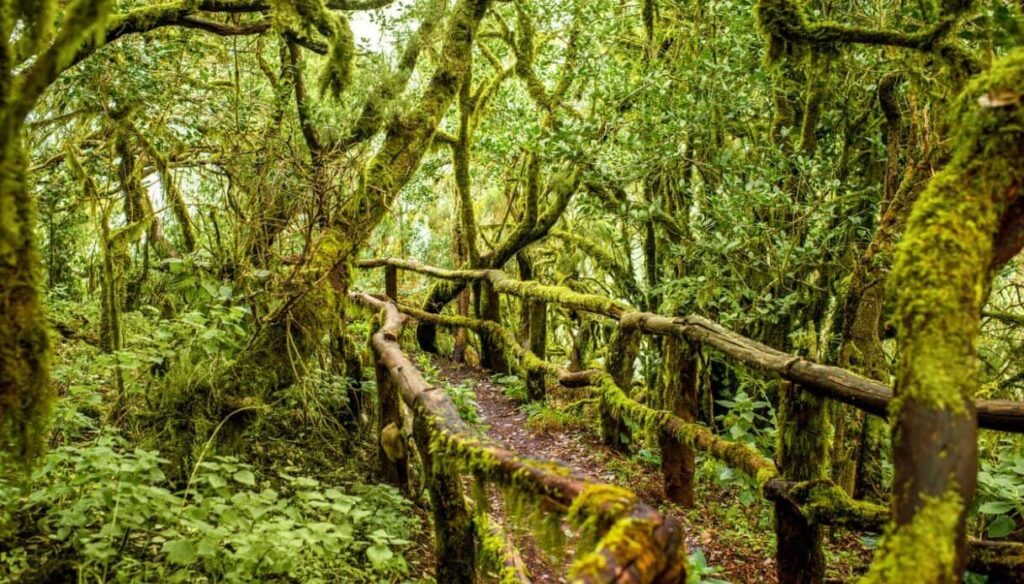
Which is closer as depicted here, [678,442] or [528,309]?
[678,442]

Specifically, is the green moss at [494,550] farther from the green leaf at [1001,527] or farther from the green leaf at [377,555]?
the green leaf at [1001,527]

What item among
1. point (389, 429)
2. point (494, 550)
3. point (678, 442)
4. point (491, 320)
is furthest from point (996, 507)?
point (491, 320)

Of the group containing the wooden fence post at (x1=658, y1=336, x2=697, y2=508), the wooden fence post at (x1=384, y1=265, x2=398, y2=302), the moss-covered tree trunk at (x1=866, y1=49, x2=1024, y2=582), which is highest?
the moss-covered tree trunk at (x1=866, y1=49, x2=1024, y2=582)

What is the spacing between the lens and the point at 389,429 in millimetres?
5234

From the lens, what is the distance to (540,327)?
9.09 metres

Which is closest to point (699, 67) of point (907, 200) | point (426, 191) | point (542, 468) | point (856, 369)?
point (907, 200)

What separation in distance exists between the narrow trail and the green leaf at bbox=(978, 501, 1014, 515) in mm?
1668

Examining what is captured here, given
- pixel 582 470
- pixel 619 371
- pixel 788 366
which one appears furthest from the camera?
pixel 619 371

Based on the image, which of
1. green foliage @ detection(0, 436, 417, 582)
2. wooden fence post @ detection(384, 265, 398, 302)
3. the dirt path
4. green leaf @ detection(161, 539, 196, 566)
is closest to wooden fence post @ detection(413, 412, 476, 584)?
green foliage @ detection(0, 436, 417, 582)

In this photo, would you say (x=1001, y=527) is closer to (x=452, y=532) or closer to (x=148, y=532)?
Answer: (x=452, y=532)

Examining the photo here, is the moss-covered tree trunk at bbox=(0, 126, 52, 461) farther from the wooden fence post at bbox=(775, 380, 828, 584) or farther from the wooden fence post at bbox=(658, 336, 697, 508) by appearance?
the wooden fence post at bbox=(658, 336, 697, 508)

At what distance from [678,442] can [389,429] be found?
2.54 meters

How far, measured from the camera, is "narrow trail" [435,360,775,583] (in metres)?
4.55

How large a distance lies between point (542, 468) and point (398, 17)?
789cm
